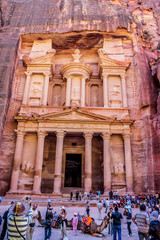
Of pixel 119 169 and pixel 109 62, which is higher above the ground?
pixel 109 62

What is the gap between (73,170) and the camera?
23.6 m

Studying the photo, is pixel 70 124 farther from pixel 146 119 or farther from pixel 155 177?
pixel 155 177

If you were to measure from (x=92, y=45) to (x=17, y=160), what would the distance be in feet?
A: 61.1

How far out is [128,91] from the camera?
25.3 meters

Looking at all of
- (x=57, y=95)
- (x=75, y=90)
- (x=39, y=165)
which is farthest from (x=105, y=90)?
(x=39, y=165)

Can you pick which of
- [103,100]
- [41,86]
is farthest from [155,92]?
[41,86]

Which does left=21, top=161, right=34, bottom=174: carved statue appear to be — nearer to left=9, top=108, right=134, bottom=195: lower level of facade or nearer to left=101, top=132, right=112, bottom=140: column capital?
left=9, top=108, right=134, bottom=195: lower level of facade

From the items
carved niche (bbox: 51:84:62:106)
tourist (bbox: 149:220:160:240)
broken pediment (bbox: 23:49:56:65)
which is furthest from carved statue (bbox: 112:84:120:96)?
tourist (bbox: 149:220:160:240)

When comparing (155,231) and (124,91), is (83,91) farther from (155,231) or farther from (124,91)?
(155,231)

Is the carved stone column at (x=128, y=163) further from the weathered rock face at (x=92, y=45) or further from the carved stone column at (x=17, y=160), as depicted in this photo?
the carved stone column at (x=17, y=160)

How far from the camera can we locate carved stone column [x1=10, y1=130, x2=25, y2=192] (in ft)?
65.0

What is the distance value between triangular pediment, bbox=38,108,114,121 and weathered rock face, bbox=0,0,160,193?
3.88 m

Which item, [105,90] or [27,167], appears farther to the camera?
[105,90]

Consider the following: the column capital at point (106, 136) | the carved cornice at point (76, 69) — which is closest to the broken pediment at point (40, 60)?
the carved cornice at point (76, 69)
